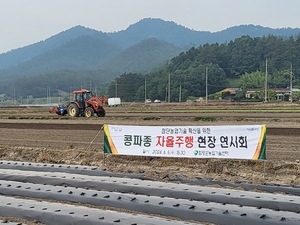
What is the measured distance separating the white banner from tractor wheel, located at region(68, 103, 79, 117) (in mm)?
19805

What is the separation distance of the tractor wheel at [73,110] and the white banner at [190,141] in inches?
780

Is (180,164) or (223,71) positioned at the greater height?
(223,71)

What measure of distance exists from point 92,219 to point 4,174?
497 cm

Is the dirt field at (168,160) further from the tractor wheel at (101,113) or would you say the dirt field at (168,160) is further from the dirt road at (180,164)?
the tractor wheel at (101,113)

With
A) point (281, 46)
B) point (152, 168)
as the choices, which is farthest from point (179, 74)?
point (152, 168)

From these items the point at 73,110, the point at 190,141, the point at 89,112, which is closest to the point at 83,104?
the point at 73,110

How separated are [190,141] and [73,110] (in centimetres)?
2196

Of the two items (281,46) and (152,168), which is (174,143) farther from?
→ (281,46)

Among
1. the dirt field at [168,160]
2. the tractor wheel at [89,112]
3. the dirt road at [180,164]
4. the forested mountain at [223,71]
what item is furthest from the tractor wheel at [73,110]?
the forested mountain at [223,71]

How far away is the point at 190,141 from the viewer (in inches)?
428

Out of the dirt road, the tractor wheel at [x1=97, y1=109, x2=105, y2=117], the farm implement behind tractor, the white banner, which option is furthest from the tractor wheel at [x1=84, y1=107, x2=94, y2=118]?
the white banner

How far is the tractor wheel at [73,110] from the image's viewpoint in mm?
31297

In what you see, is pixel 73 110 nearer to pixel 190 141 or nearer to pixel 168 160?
pixel 168 160

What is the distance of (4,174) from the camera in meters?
10.8
